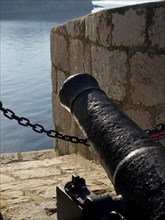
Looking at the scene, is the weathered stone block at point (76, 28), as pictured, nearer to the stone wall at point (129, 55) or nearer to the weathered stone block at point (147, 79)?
the stone wall at point (129, 55)

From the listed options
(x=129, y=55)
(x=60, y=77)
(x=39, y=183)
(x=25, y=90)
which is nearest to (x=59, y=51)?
(x=60, y=77)

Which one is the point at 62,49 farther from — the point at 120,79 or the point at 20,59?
the point at 20,59

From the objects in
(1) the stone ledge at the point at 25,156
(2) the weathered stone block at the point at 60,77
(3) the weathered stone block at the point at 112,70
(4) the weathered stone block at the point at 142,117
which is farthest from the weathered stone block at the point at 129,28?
(1) the stone ledge at the point at 25,156

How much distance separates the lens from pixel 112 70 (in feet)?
11.8

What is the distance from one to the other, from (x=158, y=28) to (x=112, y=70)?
675 mm

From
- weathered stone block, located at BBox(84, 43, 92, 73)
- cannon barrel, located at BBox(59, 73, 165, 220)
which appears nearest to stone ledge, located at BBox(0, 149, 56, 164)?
weathered stone block, located at BBox(84, 43, 92, 73)

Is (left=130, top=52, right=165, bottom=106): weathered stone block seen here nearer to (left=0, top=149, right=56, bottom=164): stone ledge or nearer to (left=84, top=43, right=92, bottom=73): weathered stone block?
(left=84, top=43, right=92, bottom=73): weathered stone block

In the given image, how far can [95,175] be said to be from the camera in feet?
11.9

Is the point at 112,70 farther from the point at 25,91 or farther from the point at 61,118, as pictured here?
the point at 25,91

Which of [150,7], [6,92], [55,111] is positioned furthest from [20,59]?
[150,7]

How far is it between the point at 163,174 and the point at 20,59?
32080 millimetres

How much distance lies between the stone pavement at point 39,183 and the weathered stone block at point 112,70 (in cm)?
67

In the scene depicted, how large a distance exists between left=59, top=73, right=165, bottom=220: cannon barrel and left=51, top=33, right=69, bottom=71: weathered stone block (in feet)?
8.46

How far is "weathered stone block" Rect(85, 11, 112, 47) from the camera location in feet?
11.6
